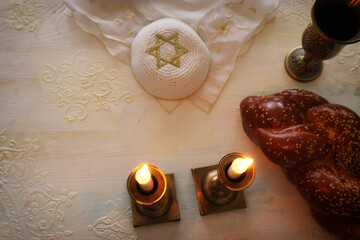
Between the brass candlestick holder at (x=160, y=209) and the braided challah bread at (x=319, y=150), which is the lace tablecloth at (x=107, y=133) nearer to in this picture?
the brass candlestick holder at (x=160, y=209)

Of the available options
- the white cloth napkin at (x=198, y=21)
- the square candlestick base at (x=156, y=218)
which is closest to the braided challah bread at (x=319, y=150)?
the white cloth napkin at (x=198, y=21)

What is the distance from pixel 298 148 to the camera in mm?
724

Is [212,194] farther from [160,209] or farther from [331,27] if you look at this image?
[331,27]

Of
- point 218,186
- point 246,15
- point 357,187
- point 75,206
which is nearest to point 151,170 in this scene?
point 218,186

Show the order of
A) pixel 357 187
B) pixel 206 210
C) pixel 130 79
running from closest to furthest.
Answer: pixel 357 187
pixel 206 210
pixel 130 79

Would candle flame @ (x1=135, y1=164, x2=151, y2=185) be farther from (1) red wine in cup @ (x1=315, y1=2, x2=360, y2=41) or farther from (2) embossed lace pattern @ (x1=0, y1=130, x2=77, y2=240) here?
(1) red wine in cup @ (x1=315, y1=2, x2=360, y2=41)

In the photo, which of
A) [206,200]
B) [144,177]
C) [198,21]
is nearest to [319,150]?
[206,200]

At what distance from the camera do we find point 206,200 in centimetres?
85

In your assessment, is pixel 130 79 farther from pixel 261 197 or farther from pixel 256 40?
pixel 261 197

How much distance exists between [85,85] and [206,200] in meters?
0.66

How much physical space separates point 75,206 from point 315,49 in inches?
39.9

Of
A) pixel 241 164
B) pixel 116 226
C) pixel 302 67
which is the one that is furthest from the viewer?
pixel 302 67

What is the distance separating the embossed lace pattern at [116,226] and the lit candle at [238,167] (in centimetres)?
42

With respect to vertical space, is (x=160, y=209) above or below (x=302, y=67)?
below
